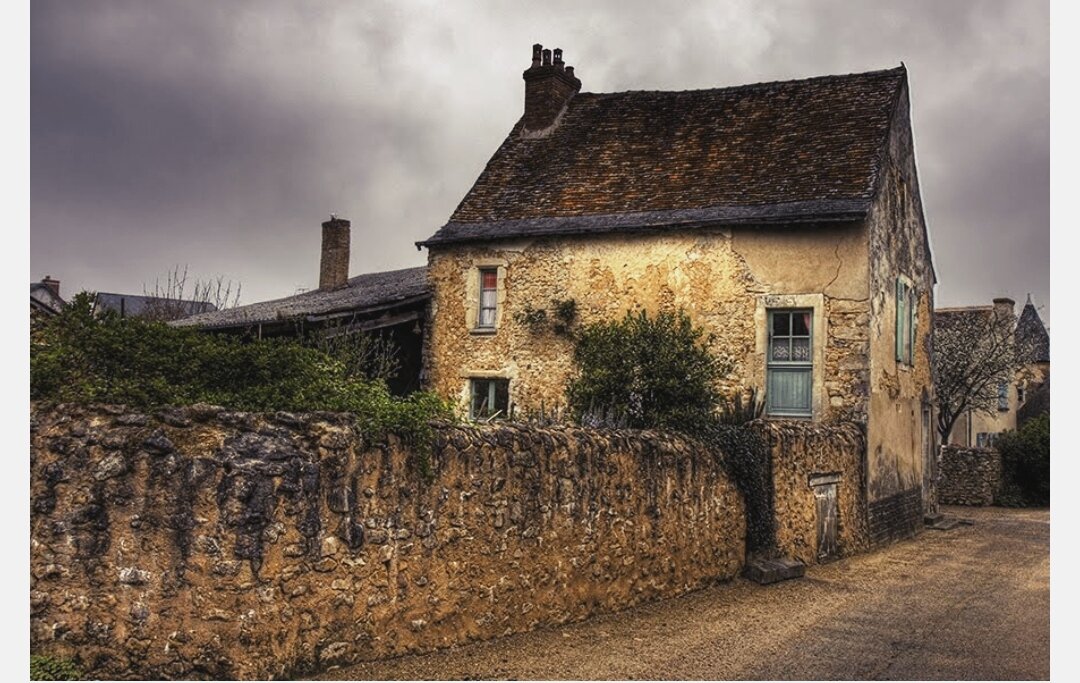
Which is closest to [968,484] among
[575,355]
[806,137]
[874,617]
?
[806,137]

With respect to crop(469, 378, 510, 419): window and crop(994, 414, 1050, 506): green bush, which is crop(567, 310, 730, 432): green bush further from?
crop(994, 414, 1050, 506): green bush

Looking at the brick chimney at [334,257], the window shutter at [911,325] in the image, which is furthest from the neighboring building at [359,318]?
the window shutter at [911,325]

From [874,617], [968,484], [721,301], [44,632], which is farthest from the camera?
[968,484]

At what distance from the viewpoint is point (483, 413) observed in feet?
65.9

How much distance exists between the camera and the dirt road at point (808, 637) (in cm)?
816

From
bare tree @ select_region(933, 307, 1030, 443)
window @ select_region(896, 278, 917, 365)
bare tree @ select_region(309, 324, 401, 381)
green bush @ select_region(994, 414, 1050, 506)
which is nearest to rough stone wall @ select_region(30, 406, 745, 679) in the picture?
bare tree @ select_region(309, 324, 401, 381)

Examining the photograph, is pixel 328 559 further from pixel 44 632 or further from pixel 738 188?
pixel 738 188

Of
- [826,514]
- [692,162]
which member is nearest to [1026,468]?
[692,162]

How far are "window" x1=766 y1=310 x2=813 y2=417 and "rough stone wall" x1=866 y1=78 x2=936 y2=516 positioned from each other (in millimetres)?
1048

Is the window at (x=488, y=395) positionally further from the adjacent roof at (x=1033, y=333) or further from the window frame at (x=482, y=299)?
the adjacent roof at (x=1033, y=333)

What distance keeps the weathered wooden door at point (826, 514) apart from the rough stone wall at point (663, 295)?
2.07m

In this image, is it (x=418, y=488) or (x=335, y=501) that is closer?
(x=335, y=501)

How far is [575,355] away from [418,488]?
10.5 metres

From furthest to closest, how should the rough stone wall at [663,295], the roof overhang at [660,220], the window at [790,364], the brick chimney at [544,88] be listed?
the brick chimney at [544,88] < the window at [790,364] < the rough stone wall at [663,295] < the roof overhang at [660,220]
